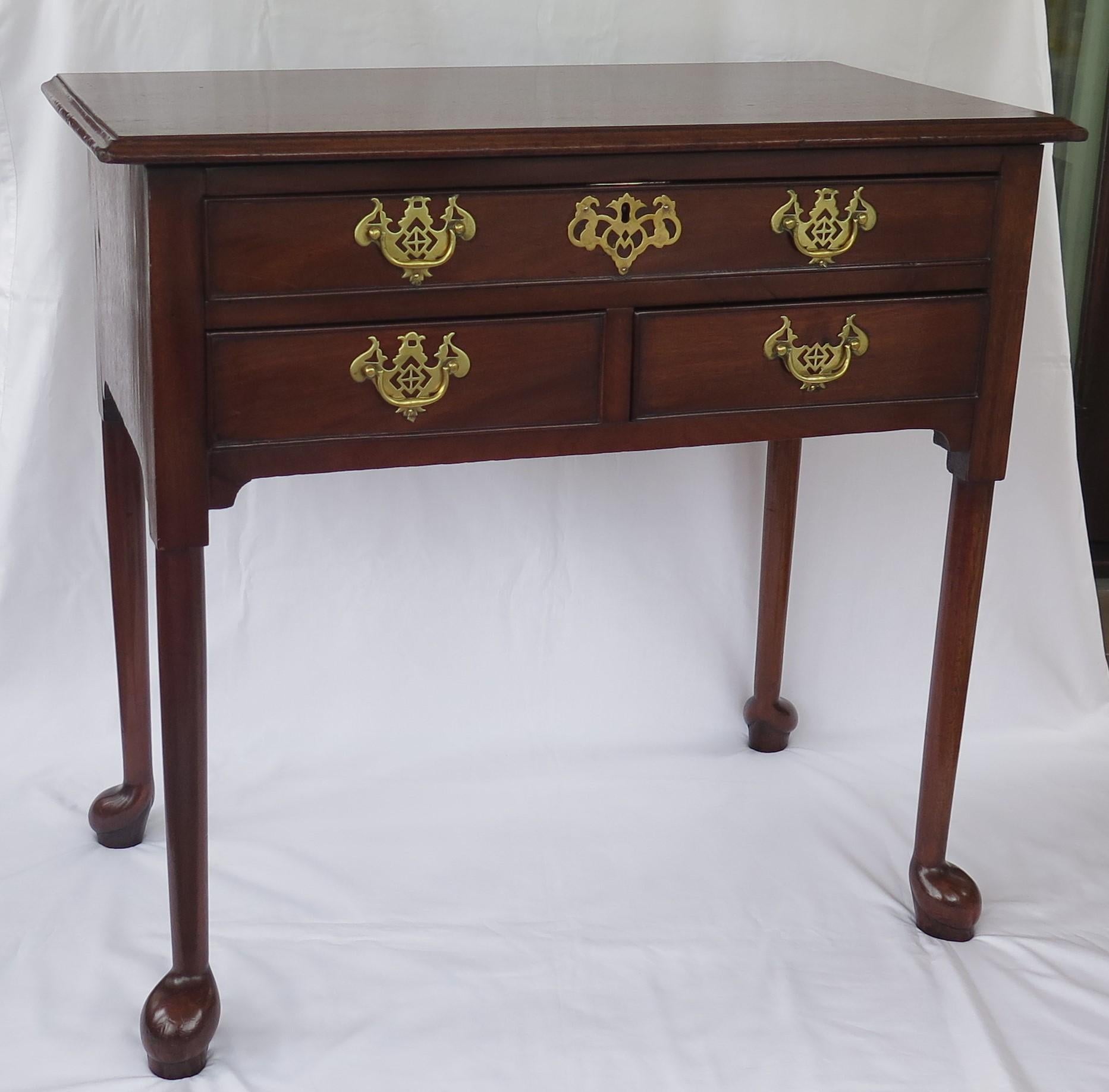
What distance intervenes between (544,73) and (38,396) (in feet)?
2.77

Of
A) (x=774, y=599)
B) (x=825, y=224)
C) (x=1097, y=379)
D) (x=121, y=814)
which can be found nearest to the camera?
(x=825, y=224)

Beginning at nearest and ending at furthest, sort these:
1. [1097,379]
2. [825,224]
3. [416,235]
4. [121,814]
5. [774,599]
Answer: [416,235]
[825,224]
[121,814]
[774,599]
[1097,379]

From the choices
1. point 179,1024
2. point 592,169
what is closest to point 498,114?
point 592,169

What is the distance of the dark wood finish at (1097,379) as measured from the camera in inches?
112

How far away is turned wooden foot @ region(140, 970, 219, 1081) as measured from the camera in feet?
5.41

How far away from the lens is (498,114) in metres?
1.62

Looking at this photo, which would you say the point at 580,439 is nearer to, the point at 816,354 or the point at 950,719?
the point at 816,354

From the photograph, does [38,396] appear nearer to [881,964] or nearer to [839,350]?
[839,350]

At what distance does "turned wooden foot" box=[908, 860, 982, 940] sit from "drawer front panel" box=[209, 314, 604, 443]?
806 millimetres

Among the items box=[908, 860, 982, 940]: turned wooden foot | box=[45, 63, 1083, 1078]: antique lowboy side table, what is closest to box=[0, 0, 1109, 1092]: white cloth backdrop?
box=[908, 860, 982, 940]: turned wooden foot

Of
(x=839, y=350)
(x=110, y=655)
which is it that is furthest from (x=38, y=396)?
(x=839, y=350)

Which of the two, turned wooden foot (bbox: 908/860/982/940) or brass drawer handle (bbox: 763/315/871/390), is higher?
brass drawer handle (bbox: 763/315/871/390)

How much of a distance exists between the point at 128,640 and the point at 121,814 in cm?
25

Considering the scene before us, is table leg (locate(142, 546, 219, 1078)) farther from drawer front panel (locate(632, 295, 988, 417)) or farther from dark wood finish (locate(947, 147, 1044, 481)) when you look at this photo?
dark wood finish (locate(947, 147, 1044, 481))
